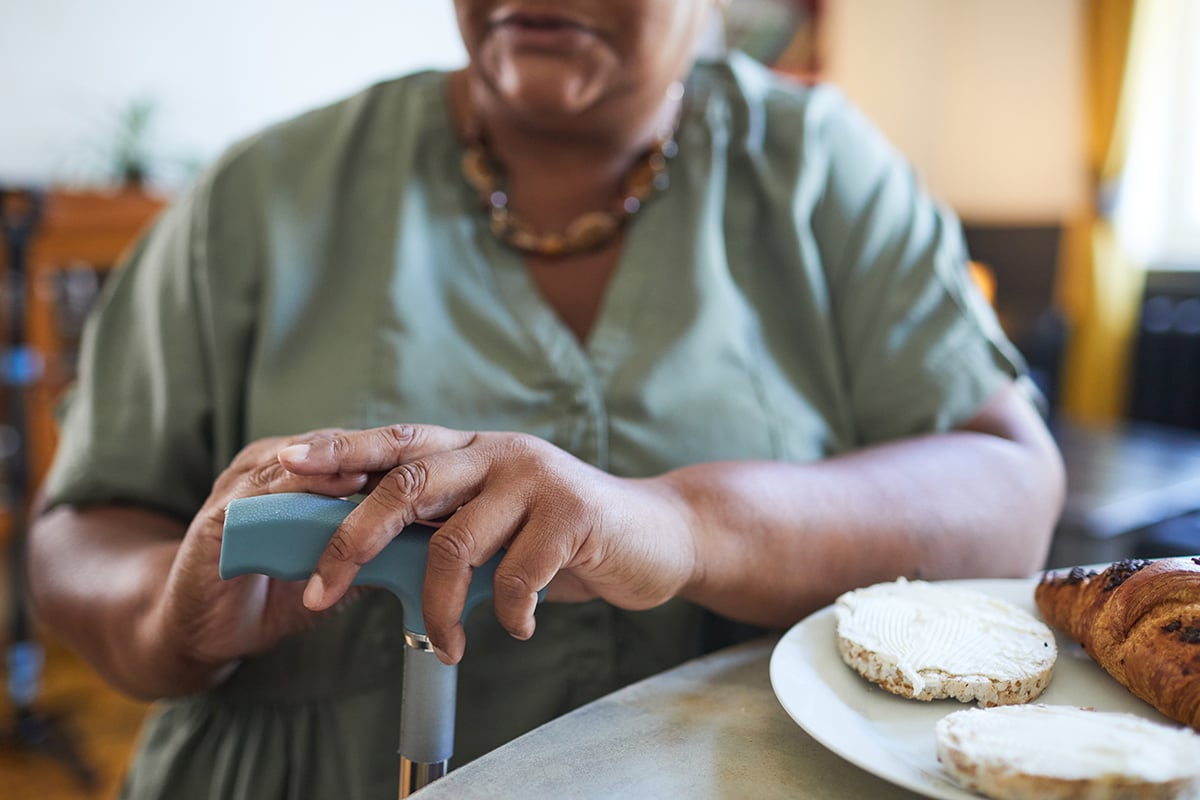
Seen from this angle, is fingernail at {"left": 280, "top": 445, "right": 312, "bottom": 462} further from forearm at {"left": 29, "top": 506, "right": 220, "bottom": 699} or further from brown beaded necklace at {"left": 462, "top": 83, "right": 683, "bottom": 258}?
brown beaded necklace at {"left": 462, "top": 83, "right": 683, "bottom": 258}

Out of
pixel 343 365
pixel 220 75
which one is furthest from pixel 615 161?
pixel 220 75

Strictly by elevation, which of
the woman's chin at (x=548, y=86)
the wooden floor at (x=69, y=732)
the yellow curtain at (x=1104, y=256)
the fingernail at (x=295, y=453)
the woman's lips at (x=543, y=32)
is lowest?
the wooden floor at (x=69, y=732)

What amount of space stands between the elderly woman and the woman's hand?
0.07m

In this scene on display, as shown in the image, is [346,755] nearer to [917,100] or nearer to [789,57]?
[789,57]

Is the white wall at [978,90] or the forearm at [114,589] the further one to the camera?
the white wall at [978,90]

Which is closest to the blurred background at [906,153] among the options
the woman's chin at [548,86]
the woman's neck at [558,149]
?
the woman's neck at [558,149]

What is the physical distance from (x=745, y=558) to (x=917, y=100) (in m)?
4.79

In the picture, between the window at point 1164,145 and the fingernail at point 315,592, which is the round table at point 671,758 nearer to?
the fingernail at point 315,592

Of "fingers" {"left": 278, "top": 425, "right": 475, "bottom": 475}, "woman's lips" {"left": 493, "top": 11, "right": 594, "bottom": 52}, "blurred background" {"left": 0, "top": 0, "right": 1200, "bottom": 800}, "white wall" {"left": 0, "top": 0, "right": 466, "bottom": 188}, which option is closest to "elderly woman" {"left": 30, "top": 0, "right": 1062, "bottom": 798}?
"woman's lips" {"left": 493, "top": 11, "right": 594, "bottom": 52}

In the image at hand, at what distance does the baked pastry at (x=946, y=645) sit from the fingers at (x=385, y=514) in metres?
0.22

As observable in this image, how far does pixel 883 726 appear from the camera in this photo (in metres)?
0.45

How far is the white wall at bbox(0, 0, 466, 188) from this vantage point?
9.37ft

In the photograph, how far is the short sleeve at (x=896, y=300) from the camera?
801mm

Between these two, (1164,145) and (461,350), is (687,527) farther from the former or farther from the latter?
(1164,145)
